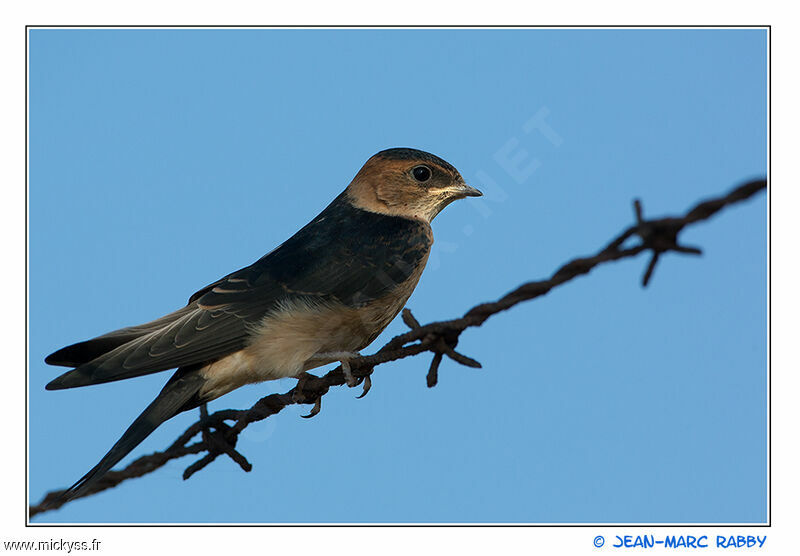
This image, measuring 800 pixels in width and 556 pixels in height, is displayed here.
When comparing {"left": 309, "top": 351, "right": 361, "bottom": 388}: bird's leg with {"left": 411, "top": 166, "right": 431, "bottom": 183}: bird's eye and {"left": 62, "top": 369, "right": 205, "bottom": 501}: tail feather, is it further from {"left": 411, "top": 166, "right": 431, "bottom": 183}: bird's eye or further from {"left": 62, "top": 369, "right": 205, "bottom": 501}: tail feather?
{"left": 411, "top": 166, "right": 431, "bottom": 183}: bird's eye

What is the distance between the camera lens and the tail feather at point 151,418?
13.5ft

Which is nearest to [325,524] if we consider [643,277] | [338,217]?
[338,217]

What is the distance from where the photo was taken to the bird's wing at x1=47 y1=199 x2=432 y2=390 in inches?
174

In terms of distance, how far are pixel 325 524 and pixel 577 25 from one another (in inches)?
140

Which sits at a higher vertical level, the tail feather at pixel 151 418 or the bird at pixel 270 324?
the bird at pixel 270 324

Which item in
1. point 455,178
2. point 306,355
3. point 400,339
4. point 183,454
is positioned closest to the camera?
point 400,339

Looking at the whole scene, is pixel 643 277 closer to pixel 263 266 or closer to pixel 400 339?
pixel 400 339

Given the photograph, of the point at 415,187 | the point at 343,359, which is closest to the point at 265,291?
the point at 343,359

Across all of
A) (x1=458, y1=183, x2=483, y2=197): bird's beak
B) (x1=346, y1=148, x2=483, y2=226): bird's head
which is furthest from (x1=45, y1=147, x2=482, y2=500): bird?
(x1=458, y1=183, x2=483, y2=197): bird's beak

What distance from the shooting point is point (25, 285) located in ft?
17.0

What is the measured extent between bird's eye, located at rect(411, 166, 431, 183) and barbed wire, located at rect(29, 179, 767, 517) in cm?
179

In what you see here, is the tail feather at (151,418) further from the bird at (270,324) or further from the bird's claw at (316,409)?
the bird's claw at (316,409)

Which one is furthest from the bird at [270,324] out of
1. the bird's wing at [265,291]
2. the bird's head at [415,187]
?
the bird's head at [415,187]

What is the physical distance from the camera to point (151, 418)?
4.50m
